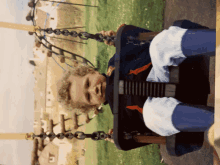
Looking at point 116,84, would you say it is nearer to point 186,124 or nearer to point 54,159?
point 186,124

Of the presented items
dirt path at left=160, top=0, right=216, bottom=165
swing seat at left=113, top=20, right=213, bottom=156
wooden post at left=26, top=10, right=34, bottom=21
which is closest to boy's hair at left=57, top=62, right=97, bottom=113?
swing seat at left=113, top=20, right=213, bottom=156

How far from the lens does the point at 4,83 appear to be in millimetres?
1455

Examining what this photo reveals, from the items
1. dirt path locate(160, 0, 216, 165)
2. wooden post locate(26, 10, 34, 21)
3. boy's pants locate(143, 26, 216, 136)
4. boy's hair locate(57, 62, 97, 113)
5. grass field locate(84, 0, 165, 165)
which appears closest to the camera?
boy's pants locate(143, 26, 216, 136)

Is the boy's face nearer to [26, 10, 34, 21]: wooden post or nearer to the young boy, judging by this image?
the young boy

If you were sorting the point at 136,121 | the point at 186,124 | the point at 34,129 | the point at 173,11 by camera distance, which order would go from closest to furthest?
the point at 186,124, the point at 136,121, the point at 173,11, the point at 34,129

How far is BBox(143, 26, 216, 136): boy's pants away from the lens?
561 millimetres

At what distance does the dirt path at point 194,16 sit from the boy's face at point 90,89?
0.55 meters

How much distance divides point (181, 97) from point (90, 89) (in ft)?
1.55

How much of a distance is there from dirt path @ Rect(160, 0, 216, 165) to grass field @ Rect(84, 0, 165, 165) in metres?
0.13

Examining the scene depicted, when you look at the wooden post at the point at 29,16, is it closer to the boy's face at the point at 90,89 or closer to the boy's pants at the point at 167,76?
the boy's face at the point at 90,89

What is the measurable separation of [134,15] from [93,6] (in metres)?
0.50

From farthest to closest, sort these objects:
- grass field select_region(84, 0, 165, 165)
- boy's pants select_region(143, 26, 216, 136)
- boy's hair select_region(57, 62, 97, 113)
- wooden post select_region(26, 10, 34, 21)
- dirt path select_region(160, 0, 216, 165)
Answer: wooden post select_region(26, 10, 34, 21) < grass field select_region(84, 0, 165, 165) < boy's hair select_region(57, 62, 97, 113) < dirt path select_region(160, 0, 216, 165) < boy's pants select_region(143, 26, 216, 136)

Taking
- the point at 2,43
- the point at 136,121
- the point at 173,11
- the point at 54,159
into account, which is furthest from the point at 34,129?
the point at 173,11

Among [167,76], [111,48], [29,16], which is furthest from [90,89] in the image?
[29,16]
